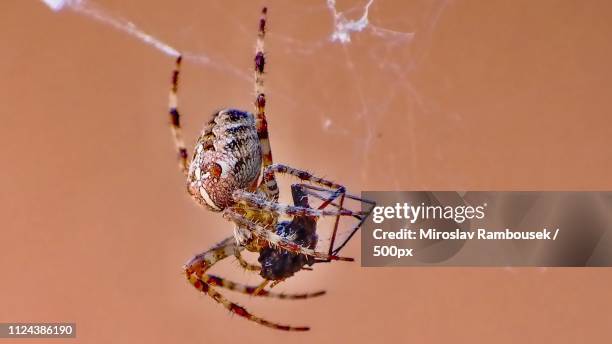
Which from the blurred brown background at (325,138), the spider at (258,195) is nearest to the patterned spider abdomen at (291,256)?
the spider at (258,195)

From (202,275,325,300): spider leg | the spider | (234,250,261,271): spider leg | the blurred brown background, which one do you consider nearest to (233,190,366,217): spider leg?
the spider

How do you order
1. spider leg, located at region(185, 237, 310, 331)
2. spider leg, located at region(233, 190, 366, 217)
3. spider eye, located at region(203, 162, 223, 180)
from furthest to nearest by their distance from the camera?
spider leg, located at region(185, 237, 310, 331) < spider eye, located at region(203, 162, 223, 180) < spider leg, located at region(233, 190, 366, 217)

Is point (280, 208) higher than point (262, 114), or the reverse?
point (262, 114)

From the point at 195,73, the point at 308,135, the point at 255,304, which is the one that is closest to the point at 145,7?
the point at 195,73

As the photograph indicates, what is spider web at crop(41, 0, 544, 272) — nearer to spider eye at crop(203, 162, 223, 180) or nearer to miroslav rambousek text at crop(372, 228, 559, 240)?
miroslav rambousek text at crop(372, 228, 559, 240)

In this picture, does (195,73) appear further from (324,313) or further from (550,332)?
(550,332)

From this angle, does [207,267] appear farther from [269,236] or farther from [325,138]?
[325,138]

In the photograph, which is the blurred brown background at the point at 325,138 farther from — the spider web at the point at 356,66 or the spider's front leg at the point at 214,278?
the spider's front leg at the point at 214,278

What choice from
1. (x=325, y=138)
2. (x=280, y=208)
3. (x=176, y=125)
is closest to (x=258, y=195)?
(x=280, y=208)
